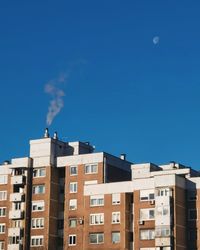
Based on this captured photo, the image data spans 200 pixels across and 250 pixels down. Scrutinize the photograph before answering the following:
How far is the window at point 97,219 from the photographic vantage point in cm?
9819

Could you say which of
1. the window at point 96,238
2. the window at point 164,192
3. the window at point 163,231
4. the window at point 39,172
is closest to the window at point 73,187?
the window at point 39,172

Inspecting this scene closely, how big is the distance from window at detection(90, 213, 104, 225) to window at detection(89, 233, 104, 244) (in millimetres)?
1524

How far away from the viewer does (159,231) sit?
92375mm

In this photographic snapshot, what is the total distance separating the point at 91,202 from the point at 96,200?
2.68ft

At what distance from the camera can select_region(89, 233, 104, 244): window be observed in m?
97.2

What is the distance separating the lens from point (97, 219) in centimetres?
9856

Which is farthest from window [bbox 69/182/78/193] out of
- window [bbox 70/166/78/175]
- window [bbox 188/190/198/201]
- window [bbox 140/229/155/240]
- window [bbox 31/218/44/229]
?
window [bbox 188/190/198/201]

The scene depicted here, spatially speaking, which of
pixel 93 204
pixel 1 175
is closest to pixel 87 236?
pixel 93 204

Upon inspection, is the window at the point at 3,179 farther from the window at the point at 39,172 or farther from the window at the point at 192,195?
the window at the point at 192,195

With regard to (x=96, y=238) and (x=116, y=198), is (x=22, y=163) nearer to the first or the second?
(x=116, y=198)

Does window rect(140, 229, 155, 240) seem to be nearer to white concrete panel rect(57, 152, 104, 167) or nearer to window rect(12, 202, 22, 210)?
white concrete panel rect(57, 152, 104, 167)

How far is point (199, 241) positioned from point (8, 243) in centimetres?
2893

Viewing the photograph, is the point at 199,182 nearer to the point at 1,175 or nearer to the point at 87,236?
the point at 87,236

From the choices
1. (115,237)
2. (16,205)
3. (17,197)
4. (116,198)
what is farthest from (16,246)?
(116,198)
